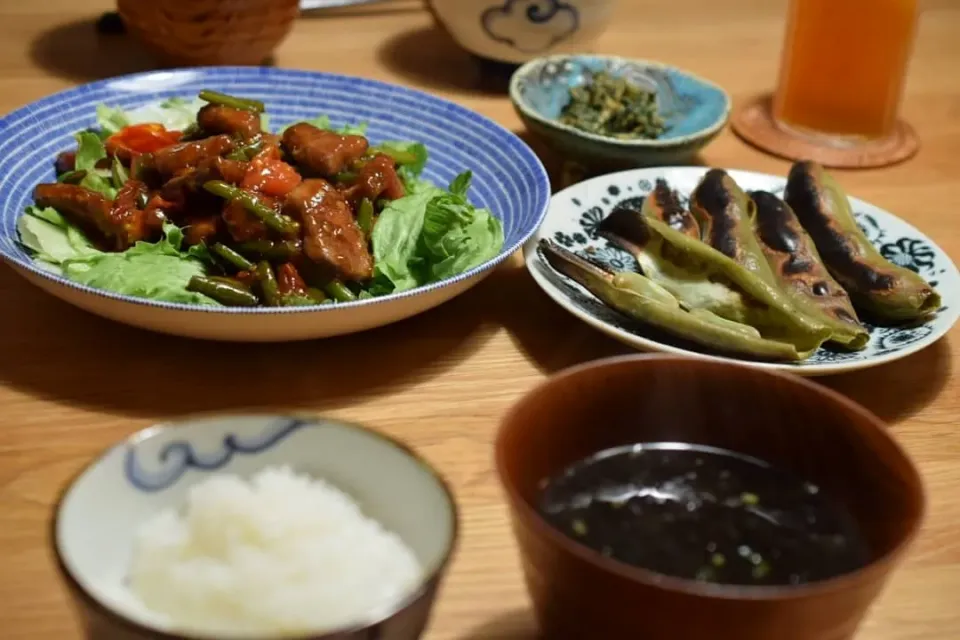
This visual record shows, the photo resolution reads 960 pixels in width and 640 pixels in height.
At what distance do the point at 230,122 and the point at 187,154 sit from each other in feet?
0.31

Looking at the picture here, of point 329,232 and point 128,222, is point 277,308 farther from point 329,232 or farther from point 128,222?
point 128,222

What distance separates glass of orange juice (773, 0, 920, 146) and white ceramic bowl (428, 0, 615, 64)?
1.21ft

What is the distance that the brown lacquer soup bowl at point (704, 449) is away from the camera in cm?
61

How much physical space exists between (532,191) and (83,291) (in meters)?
0.59

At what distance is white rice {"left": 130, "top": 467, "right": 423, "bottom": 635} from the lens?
609mm

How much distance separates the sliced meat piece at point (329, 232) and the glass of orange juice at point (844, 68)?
0.98 metres

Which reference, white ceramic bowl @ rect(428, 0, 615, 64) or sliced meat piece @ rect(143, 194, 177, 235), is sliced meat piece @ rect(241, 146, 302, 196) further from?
white ceramic bowl @ rect(428, 0, 615, 64)

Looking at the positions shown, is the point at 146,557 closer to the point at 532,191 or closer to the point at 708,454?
the point at 708,454

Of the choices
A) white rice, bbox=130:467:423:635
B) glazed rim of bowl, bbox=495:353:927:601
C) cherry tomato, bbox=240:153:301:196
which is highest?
glazed rim of bowl, bbox=495:353:927:601

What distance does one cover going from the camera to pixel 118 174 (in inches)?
52.6

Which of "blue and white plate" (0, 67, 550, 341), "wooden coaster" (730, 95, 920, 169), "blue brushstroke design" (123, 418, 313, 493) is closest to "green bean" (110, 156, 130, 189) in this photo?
"blue and white plate" (0, 67, 550, 341)

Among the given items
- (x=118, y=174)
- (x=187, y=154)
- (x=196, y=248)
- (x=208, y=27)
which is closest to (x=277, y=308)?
(x=196, y=248)

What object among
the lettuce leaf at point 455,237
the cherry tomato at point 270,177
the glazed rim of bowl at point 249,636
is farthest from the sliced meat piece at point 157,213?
the glazed rim of bowl at point 249,636

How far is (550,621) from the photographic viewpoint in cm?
71
